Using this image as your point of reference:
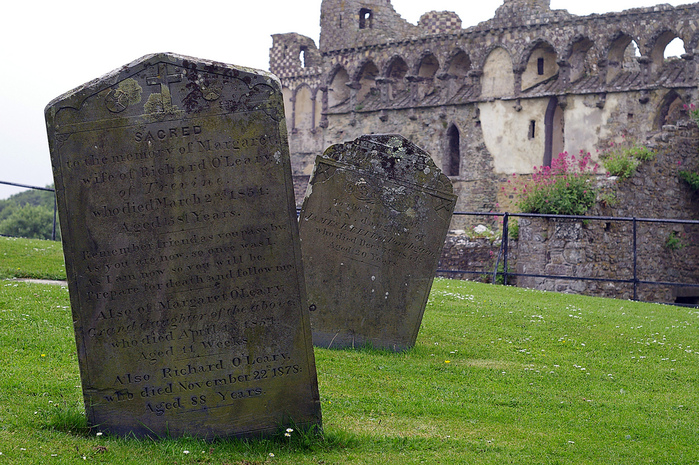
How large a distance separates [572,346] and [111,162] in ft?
21.5

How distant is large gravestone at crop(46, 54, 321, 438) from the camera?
16.6 ft

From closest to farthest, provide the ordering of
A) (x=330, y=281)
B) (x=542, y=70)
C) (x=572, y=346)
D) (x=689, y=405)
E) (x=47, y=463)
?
(x=47, y=463), (x=689, y=405), (x=330, y=281), (x=572, y=346), (x=542, y=70)

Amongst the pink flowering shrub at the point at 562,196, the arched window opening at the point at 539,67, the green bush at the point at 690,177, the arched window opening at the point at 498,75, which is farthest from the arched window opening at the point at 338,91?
the green bush at the point at 690,177

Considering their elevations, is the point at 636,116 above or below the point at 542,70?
below

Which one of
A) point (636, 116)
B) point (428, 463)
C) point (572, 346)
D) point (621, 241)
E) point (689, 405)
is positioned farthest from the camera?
point (636, 116)

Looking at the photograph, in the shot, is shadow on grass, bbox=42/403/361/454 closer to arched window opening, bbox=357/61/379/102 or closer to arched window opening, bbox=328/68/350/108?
arched window opening, bbox=357/61/379/102

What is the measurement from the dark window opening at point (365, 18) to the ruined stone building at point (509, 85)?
1312 millimetres

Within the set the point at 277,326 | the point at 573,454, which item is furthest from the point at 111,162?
the point at 573,454

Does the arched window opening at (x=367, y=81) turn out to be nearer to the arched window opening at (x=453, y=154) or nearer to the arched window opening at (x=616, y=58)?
the arched window opening at (x=453, y=154)

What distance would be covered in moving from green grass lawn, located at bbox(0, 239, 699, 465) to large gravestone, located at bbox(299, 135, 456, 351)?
37 centimetres

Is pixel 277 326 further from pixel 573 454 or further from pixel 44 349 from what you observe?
pixel 44 349

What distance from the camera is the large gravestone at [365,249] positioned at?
28.6ft

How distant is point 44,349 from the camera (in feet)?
23.5

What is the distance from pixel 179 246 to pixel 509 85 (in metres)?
29.0
